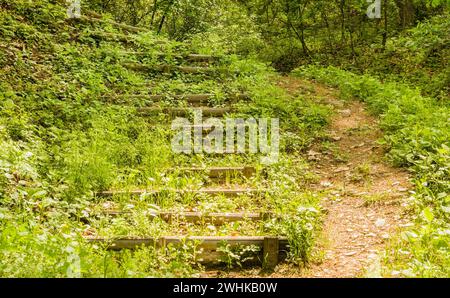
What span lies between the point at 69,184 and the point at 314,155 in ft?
14.0

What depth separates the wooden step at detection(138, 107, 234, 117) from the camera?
8.95m

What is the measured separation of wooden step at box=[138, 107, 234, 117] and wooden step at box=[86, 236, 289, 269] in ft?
14.4

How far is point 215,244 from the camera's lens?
16.1ft

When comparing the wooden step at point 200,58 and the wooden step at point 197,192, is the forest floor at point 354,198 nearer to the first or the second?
the wooden step at point 197,192

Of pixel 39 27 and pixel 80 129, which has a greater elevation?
pixel 39 27

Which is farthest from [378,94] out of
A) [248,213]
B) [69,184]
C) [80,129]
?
[69,184]

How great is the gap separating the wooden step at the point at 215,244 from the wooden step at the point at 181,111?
440cm

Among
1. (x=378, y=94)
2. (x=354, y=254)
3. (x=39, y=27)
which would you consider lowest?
(x=354, y=254)

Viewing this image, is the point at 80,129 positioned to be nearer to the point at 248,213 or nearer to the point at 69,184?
the point at 69,184

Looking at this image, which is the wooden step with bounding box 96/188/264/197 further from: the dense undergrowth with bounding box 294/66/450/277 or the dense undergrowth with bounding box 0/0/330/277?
the dense undergrowth with bounding box 294/66/450/277

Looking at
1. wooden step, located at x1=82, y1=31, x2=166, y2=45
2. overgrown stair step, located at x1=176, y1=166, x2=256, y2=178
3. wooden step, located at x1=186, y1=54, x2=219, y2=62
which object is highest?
wooden step, located at x1=82, y1=31, x2=166, y2=45

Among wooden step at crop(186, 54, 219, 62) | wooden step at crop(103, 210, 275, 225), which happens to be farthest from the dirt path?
wooden step at crop(186, 54, 219, 62)

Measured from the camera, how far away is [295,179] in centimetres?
688
